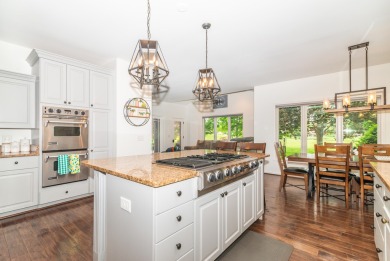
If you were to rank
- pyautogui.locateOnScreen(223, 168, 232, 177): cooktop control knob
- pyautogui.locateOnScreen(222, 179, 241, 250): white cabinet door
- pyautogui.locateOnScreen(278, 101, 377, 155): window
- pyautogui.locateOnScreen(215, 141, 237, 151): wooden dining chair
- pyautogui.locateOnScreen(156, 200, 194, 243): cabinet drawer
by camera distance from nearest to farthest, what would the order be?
pyautogui.locateOnScreen(156, 200, 194, 243): cabinet drawer < pyautogui.locateOnScreen(223, 168, 232, 177): cooktop control knob < pyautogui.locateOnScreen(222, 179, 241, 250): white cabinet door < pyautogui.locateOnScreen(215, 141, 237, 151): wooden dining chair < pyautogui.locateOnScreen(278, 101, 377, 155): window

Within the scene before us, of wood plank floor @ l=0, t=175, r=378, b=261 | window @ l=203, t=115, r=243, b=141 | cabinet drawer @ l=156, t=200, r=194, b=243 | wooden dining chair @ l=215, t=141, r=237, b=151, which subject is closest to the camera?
cabinet drawer @ l=156, t=200, r=194, b=243

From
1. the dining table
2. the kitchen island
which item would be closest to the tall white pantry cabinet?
the kitchen island

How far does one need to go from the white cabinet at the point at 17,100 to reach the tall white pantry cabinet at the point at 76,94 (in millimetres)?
126

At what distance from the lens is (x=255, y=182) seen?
2.36 meters

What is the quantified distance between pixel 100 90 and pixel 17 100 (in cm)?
122

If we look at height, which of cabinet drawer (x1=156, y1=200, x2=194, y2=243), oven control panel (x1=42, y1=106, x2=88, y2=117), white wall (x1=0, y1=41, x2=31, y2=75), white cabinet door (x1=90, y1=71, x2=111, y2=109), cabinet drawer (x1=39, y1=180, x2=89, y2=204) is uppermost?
white wall (x1=0, y1=41, x2=31, y2=75)

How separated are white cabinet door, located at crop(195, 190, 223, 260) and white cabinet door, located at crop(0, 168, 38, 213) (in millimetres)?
2866

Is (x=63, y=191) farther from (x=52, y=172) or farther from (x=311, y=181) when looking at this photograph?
(x=311, y=181)

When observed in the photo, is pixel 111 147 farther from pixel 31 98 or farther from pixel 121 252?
pixel 121 252

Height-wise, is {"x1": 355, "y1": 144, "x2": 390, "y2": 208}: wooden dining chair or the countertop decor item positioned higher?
the countertop decor item

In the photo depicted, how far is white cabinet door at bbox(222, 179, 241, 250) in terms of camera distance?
1.80m

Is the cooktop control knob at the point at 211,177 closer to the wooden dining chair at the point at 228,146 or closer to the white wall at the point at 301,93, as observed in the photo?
the wooden dining chair at the point at 228,146

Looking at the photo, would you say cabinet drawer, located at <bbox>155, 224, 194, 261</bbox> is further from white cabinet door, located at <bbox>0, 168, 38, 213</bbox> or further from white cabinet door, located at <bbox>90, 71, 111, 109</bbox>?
white cabinet door, located at <bbox>90, 71, 111, 109</bbox>

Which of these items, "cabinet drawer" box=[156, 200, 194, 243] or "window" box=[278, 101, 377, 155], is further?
"window" box=[278, 101, 377, 155]
